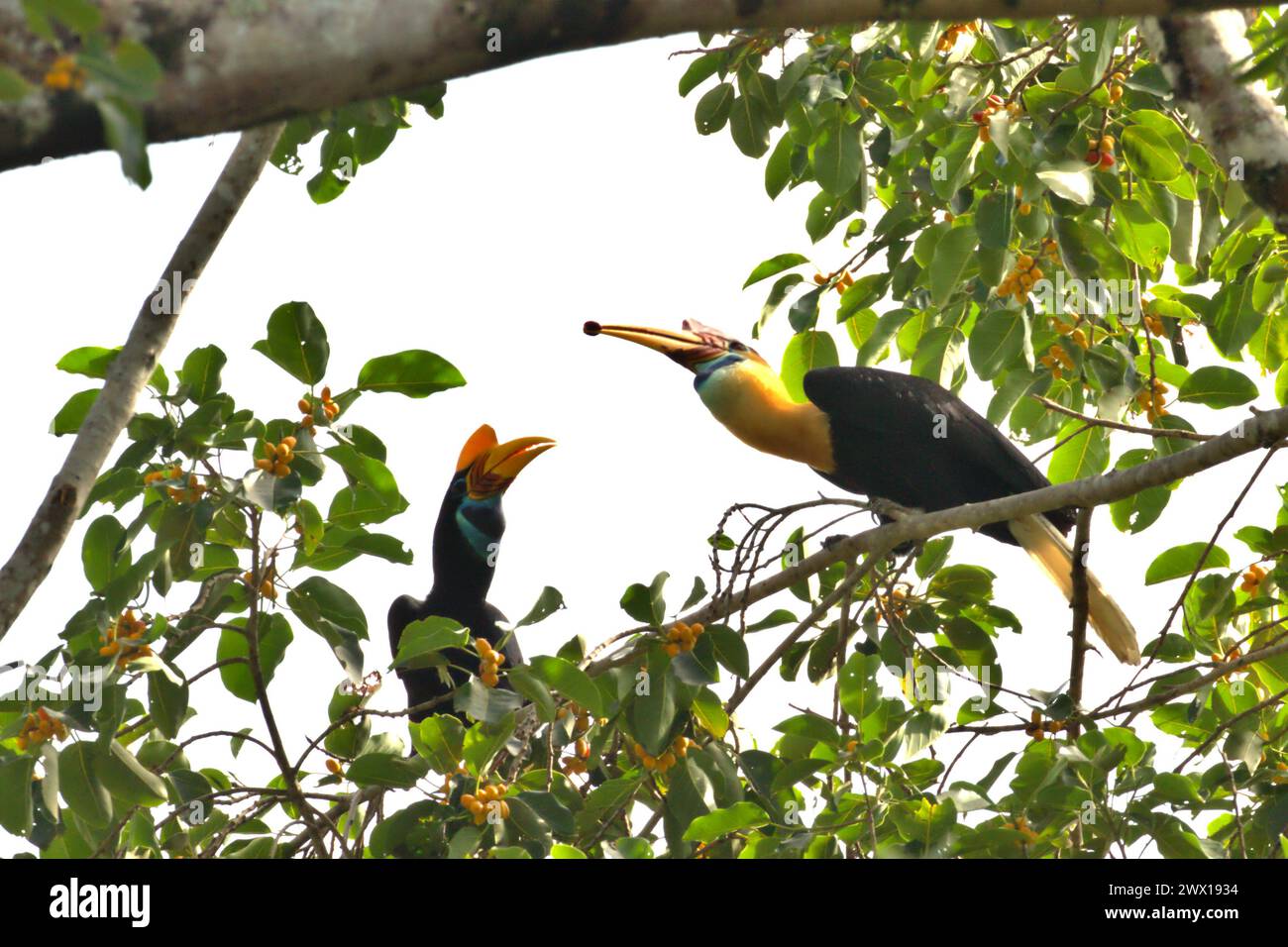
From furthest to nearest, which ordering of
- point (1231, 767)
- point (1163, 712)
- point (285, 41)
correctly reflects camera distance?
point (1163, 712), point (1231, 767), point (285, 41)

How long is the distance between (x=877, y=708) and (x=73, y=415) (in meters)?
1.89

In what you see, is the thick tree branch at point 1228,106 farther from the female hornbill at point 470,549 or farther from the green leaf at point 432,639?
the female hornbill at point 470,549

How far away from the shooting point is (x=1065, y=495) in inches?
120

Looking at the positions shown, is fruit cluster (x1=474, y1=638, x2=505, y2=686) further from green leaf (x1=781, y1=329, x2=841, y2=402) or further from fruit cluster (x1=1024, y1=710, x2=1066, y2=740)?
green leaf (x1=781, y1=329, x2=841, y2=402)

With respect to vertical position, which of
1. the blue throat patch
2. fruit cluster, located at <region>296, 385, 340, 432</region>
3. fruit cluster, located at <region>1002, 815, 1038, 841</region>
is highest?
the blue throat patch

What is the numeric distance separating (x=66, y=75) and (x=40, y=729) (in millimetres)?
1774

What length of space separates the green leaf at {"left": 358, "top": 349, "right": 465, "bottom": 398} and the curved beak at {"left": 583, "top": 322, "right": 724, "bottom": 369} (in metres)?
1.68

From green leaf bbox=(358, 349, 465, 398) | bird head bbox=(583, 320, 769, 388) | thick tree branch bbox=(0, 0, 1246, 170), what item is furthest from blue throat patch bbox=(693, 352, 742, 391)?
thick tree branch bbox=(0, 0, 1246, 170)

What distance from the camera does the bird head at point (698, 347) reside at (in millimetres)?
4750

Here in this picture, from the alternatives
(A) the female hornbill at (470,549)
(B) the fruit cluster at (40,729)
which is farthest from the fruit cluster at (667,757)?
(A) the female hornbill at (470,549)

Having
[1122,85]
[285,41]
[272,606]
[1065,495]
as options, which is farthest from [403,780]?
[1122,85]

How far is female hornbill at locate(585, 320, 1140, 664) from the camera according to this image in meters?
4.54

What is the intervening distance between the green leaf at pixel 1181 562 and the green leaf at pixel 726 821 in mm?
1313

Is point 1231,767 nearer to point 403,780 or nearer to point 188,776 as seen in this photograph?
point 403,780
